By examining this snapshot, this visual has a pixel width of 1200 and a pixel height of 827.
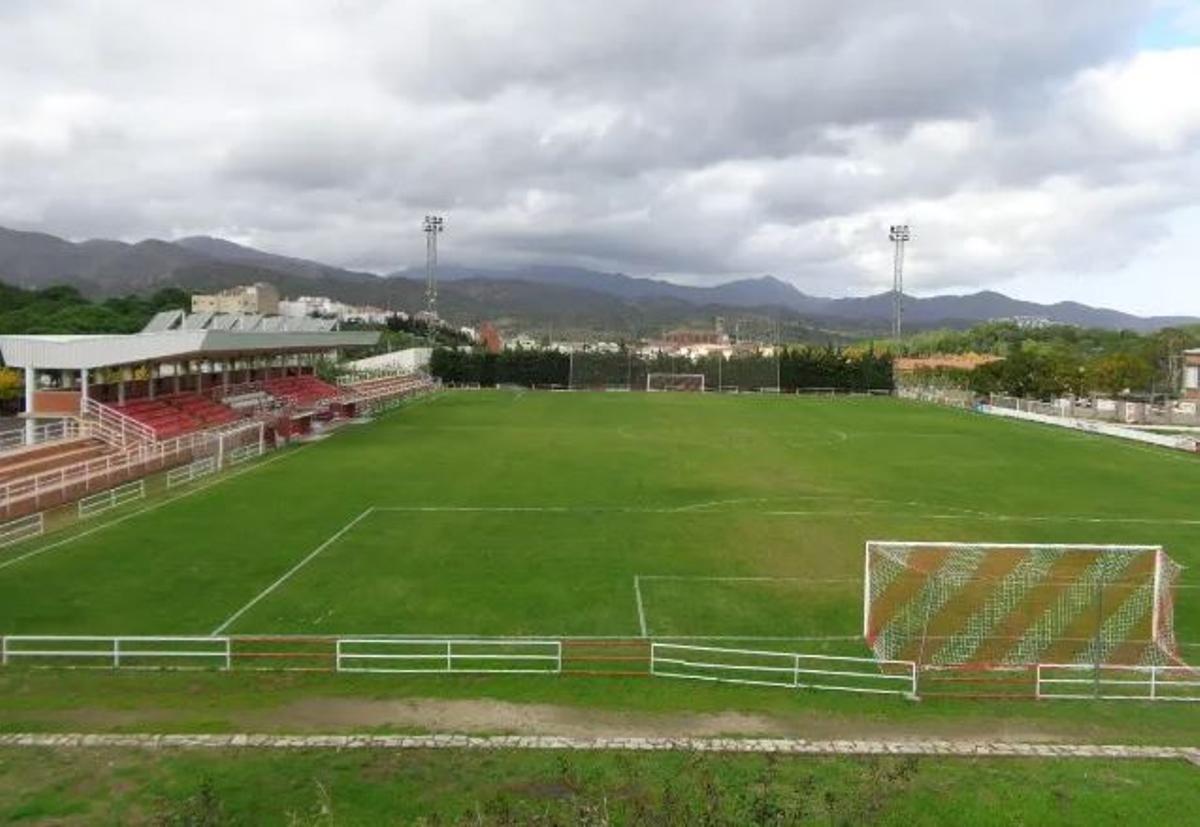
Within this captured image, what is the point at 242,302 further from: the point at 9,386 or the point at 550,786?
the point at 550,786

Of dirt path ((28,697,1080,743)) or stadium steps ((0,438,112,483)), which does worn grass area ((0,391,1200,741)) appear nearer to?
dirt path ((28,697,1080,743))

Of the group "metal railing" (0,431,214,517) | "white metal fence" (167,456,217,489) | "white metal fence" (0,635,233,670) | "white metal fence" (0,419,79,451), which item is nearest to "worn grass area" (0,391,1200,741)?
"white metal fence" (0,635,233,670)

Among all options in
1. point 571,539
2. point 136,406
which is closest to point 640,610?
point 571,539

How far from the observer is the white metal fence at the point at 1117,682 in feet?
52.1

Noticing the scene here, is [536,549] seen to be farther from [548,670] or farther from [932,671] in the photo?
[932,671]

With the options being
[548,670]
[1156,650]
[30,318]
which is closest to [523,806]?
[548,670]

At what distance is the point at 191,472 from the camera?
37.3 meters

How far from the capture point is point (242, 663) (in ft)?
55.6

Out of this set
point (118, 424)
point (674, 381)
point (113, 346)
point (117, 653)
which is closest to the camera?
point (117, 653)

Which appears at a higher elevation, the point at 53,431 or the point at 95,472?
the point at 53,431

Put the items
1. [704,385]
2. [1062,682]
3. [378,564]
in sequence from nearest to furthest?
[1062,682]
[378,564]
[704,385]

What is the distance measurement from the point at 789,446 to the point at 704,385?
179ft

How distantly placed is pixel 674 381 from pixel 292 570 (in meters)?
83.3

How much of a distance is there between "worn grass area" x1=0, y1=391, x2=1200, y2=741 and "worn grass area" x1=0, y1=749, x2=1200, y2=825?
2.13 meters
